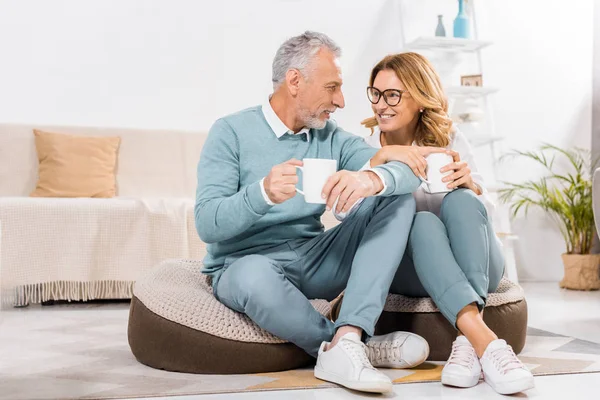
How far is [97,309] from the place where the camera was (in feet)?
10.5

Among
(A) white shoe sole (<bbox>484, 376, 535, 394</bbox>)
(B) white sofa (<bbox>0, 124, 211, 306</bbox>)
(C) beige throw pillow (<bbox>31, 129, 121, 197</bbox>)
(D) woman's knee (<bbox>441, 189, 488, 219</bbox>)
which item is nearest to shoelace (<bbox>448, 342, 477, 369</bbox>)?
(A) white shoe sole (<bbox>484, 376, 535, 394</bbox>)

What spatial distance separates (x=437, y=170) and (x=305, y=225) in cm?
39

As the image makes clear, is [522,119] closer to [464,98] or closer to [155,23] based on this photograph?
[464,98]

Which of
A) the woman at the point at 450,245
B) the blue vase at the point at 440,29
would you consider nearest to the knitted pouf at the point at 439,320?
the woman at the point at 450,245

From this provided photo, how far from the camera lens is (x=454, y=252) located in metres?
1.87

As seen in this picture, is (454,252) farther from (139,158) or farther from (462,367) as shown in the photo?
(139,158)

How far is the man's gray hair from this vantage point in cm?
195

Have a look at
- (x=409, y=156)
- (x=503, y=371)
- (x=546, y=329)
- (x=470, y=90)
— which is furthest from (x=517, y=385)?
(x=470, y=90)

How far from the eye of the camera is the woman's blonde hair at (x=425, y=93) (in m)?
2.22

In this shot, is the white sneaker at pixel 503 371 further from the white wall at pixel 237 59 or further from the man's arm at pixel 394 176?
the white wall at pixel 237 59

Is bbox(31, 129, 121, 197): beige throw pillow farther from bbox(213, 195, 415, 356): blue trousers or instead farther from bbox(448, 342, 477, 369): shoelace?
bbox(448, 342, 477, 369): shoelace

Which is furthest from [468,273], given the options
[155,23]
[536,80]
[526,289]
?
[536,80]

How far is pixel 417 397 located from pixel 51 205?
2.15 metres

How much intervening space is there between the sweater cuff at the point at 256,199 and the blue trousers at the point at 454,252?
397 mm
